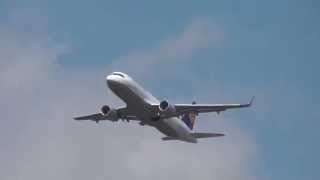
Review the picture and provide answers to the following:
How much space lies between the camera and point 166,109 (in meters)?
102

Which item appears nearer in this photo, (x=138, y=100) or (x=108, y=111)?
(x=138, y=100)

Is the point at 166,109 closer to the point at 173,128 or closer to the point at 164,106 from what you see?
the point at 164,106

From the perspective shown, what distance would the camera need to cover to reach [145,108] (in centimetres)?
10206

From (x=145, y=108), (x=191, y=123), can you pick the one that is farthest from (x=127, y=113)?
(x=191, y=123)

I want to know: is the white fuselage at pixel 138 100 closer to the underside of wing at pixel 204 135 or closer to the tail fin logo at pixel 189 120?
the underside of wing at pixel 204 135

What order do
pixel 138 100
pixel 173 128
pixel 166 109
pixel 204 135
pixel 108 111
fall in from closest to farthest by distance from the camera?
pixel 138 100 → pixel 166 109 → pixel 108 111 → pixel 173 128 → pixel 204 135

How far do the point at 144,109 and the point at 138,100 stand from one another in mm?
1678

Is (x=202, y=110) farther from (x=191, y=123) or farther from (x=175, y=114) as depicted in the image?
(x=191, y=123)

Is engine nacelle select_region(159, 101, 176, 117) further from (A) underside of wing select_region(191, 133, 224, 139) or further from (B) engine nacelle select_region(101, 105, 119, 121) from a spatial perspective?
(A) underside of wing select_region(191, 133, 224, 139)

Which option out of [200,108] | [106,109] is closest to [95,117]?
[106,109]

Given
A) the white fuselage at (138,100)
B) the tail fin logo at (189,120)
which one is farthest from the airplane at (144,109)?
the tail fin logo at (189,120)

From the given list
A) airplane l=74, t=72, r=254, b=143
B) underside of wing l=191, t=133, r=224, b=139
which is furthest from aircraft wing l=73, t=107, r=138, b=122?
underside of wing l=191, t=133, r=224, b=139

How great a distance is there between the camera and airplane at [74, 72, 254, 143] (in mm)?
99750

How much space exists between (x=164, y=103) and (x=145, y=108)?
7.09 ft
